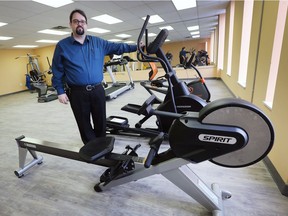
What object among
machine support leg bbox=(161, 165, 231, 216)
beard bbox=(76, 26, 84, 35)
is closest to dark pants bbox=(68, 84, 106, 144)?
beard bbox=(76, 26, 84, 35)

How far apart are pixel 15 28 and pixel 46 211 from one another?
6.08m

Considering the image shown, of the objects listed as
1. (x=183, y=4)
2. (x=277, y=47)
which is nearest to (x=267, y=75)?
(x=277, y=47)

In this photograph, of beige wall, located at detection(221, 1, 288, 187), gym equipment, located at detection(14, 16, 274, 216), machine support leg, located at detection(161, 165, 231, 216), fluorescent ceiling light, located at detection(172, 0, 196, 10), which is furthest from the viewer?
fluorescent ceiling light, located at detection(172, 0, 196, 10)

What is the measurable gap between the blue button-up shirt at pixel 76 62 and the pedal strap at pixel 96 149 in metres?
0.71

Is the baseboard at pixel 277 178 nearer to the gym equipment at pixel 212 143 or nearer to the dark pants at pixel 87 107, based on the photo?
the gym equipment at pixel 212 143

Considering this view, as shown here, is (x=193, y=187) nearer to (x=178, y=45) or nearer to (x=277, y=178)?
(x=277, y=178)

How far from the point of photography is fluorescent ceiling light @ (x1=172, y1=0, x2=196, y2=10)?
15.8 ft

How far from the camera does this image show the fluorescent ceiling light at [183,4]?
4801mm

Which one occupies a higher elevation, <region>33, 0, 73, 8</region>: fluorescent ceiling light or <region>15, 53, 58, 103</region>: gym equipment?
<region>33, 0, 73, 8</region>: fluorescent ceiling light

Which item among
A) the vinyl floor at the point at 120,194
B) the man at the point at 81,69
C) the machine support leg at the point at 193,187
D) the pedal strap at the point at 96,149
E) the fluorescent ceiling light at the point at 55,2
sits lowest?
the vinyl floor at the point at 120,194

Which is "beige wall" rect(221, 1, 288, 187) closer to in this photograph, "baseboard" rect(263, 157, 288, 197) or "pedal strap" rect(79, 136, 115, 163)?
"baseboard" rect(263, 157, 288, 197)

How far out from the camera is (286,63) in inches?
56.7

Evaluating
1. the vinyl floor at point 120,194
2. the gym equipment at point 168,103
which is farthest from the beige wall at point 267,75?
the gym equipment at point 168,103

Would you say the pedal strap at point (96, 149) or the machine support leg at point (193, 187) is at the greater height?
the pedal strap at point (96, 149)
